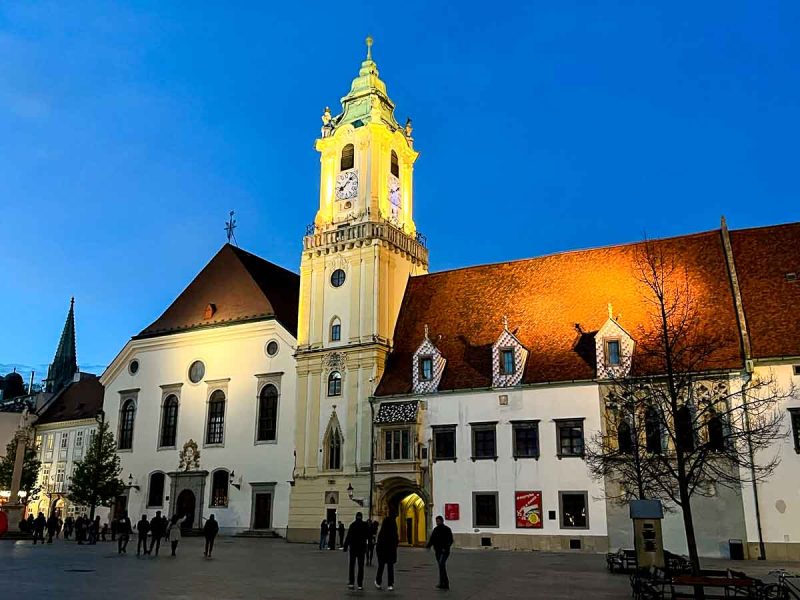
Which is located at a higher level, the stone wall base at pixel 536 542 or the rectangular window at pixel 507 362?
the rectangular window at pixel 507 362

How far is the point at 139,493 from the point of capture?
5150 cm

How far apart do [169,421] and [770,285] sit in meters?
36.6

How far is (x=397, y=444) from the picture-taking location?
4094 cm

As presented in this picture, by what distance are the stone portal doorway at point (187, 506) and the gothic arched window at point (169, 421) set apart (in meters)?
3.65

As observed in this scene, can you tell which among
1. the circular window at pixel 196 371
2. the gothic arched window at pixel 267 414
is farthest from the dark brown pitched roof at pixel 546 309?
the circular window at pixel 196 371

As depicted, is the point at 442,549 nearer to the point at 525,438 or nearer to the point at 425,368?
the point at 525,438

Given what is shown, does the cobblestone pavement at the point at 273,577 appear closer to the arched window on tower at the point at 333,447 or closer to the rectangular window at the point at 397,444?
the rectangular window at the point at 397,444

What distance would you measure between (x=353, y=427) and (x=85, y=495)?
18070 millimetres

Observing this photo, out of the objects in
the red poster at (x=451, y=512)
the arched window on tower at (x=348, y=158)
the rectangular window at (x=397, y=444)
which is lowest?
the red poster at (x=451, y=512)

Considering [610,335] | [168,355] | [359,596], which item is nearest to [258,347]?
[168,355]

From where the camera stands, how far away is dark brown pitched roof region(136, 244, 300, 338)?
51.1 m

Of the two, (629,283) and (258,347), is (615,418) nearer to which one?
(629,283)

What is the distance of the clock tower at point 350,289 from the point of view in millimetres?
43344

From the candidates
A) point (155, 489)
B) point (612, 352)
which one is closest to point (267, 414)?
point (155, 489)
